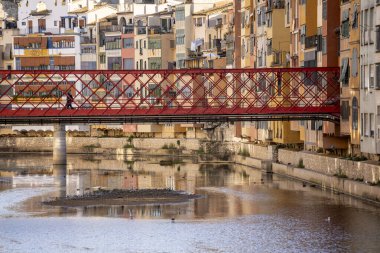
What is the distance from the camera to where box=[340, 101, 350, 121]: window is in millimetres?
67500

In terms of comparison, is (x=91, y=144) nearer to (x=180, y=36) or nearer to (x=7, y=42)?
(x=180, y=36)

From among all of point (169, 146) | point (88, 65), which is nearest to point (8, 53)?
point (88, 65)

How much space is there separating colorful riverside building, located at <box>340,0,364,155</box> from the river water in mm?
3200

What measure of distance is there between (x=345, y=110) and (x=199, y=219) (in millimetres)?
13365

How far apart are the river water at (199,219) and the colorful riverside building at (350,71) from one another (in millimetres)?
3200

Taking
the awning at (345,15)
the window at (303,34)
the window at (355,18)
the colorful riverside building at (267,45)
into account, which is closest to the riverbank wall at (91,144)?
the colorful riverside building at (267,45)

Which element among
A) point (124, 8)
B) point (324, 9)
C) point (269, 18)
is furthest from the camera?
point (124, 8)

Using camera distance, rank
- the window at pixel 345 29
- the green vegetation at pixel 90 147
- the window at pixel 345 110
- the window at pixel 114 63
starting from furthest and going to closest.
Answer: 1. the window at pixel 114 63
2. the green vegetation at pixel 90 147
3. the window at pixel 345 110
4. the window at pixel 345 29

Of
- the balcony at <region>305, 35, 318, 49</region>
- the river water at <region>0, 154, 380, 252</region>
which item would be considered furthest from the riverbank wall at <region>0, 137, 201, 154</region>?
the balcony at <region>305, 35, 318, 49</region>

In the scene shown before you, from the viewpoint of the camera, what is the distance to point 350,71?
66375mm

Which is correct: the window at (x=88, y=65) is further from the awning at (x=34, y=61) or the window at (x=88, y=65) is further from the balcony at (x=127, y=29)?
the balcony at (x=127, y=29)

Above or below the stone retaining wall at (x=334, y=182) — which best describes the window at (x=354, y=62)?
above

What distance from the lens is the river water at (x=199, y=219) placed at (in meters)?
50.3

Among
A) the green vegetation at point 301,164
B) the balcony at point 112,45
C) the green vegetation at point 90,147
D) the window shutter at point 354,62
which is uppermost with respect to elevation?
the balcony at point 112,45
